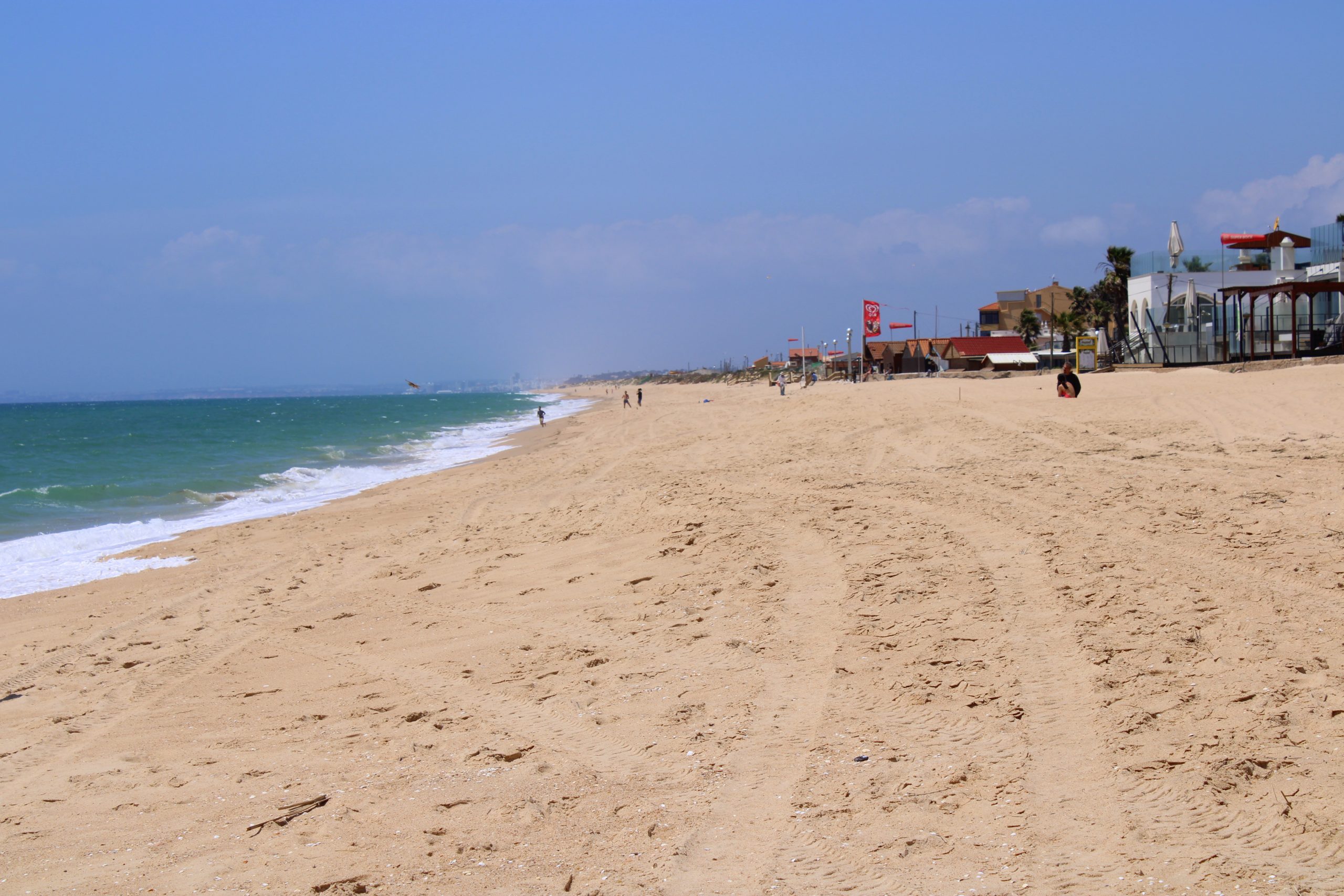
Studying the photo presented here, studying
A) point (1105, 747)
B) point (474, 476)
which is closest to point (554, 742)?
point (1105, 747)

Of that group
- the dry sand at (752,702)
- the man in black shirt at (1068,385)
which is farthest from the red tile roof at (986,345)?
the dry sand at (752,702)

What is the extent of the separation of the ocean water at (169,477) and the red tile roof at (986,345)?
1296 inches

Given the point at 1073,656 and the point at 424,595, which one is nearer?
the point at 1073,656

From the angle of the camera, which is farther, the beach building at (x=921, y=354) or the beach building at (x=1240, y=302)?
the beach building at (x=921, y=354)

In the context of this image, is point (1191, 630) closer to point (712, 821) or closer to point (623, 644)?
point (712, 821)

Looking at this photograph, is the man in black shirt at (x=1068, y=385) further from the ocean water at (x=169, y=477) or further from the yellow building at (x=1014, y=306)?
the yellow building at (x=1014, y=306)

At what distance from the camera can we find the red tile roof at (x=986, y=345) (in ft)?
221

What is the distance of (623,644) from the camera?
5934 millimetres

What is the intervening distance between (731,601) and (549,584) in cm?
197

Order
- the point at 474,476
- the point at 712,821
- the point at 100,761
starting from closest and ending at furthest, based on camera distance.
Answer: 1. the point at 712,821
2. the point at 100,761
3. the point at 474,476

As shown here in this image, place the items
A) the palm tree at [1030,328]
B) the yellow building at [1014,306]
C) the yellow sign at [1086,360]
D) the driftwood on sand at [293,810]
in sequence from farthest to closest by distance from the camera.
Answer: the yellow building at [1014,306] < the palm tree at [1030,328] < the yellow sign at [1086,360] < the driftwood on sand at [293,810]

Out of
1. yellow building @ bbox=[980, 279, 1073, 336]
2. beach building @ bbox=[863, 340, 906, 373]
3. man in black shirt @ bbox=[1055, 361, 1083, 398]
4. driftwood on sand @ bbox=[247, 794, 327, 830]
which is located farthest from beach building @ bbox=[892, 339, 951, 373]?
driftwood on sand @ bbox=[247, 794, 327, 830]

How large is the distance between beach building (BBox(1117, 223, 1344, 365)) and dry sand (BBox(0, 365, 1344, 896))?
17006 mm

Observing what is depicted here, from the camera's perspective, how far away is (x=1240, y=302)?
25.0 metres
